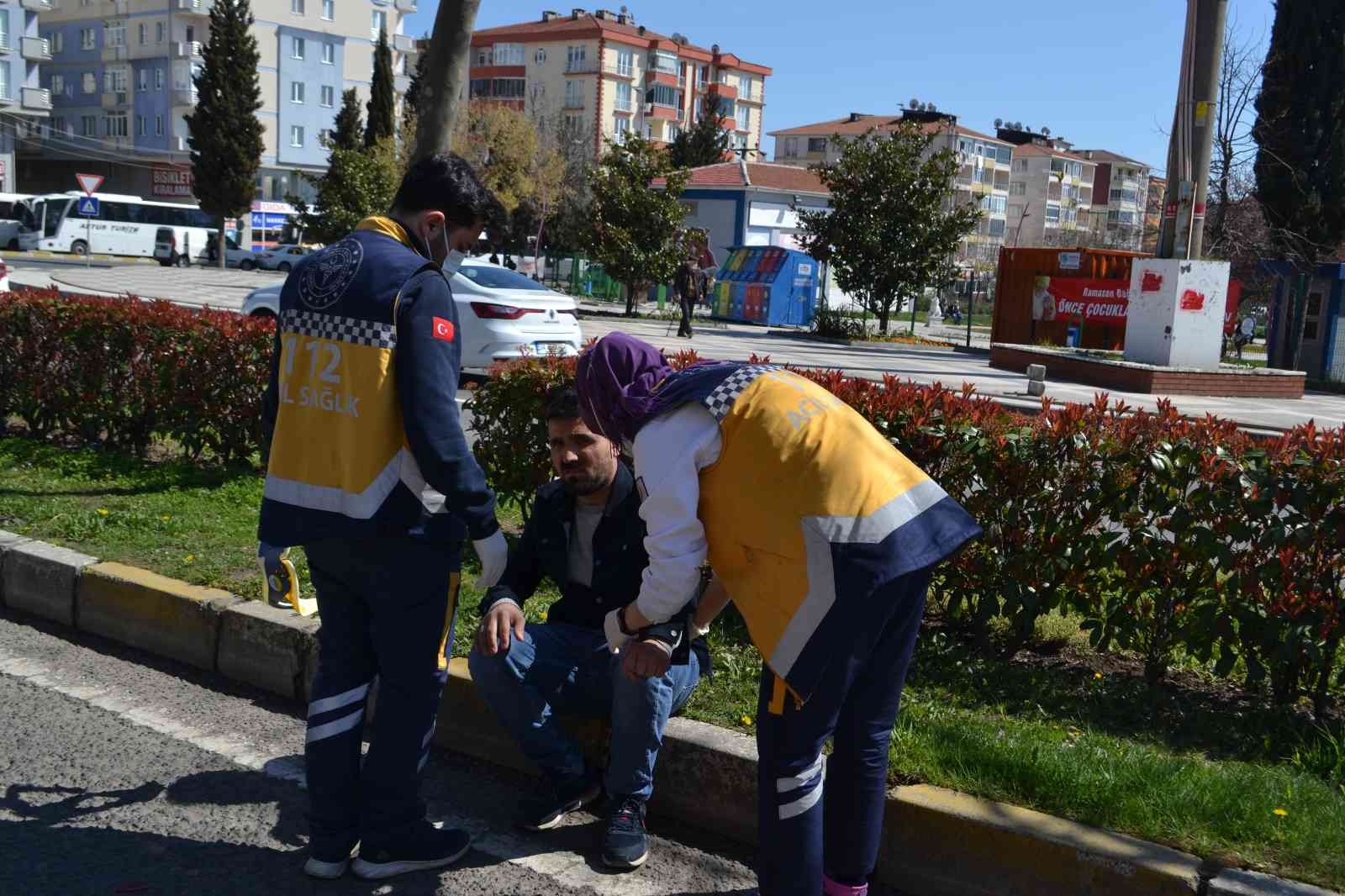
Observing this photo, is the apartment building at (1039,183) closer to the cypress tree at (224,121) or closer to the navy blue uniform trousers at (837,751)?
the cypress tree at (224,121)

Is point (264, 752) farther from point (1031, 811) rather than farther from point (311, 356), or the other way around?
point (1031, 811)

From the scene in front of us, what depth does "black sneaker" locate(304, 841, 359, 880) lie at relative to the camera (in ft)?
11.1

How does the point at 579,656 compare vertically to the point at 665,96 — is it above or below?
below

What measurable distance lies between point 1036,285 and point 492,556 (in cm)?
2909

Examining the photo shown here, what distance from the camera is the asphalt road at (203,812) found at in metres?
3.41

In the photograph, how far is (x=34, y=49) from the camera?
6806cm

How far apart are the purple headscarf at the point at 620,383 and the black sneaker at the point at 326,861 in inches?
56.1

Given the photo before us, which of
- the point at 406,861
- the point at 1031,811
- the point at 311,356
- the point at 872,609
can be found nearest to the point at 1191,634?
the point at 1031,811

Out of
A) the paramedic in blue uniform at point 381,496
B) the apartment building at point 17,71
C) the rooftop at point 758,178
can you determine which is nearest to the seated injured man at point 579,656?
the paramedic in blue uniform at point 381,496

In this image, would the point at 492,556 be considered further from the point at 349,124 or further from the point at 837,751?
the point at 349,124

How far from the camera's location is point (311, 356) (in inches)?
127

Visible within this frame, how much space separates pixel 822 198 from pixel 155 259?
3050 centimetres

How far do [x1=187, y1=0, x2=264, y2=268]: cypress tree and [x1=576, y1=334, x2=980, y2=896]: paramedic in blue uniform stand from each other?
5606 centimetres

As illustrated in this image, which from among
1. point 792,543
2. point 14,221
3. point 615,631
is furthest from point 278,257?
point 792,543
